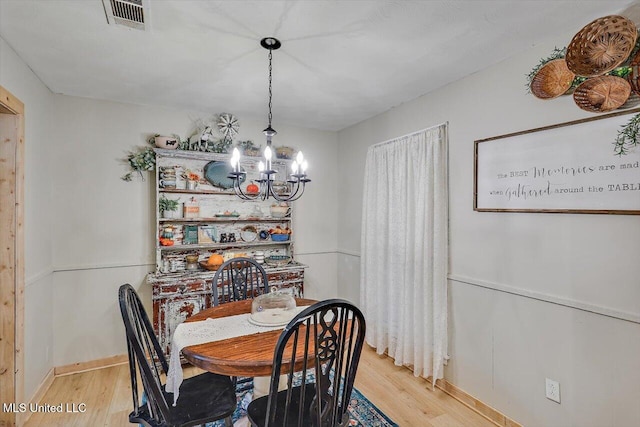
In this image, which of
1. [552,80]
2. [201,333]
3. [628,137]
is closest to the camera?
[628,137]

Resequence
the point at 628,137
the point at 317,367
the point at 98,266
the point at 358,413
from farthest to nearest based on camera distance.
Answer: the point at 98,266 → the point at 358,413 → the point at 628,137 → the point at 317,367

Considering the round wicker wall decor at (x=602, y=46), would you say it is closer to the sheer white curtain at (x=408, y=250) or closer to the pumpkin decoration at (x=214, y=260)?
the sheer white curtain at (x=408, y=250)

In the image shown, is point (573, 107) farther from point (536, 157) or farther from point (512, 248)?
point (512, 248)

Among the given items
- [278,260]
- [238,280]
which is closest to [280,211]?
[278,260]

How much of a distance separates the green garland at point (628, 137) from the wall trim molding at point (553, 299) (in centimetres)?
82

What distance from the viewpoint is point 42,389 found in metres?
2.62

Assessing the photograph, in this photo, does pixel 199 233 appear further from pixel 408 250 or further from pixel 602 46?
pixel 602 46

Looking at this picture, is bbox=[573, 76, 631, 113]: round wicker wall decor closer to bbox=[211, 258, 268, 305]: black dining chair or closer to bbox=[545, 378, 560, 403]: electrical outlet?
bbox=[545, 378, 560, 403]: electrical outlet

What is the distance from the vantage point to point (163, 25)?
6.15 feet

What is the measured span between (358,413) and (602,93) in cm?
246

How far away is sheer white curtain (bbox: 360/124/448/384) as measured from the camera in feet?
8.86

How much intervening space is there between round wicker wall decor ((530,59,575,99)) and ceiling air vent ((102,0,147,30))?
2242mm

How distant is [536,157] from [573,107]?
329 mm

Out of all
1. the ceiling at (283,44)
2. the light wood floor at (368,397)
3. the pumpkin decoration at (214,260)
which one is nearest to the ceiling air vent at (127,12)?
the ceiling at (283,44)
